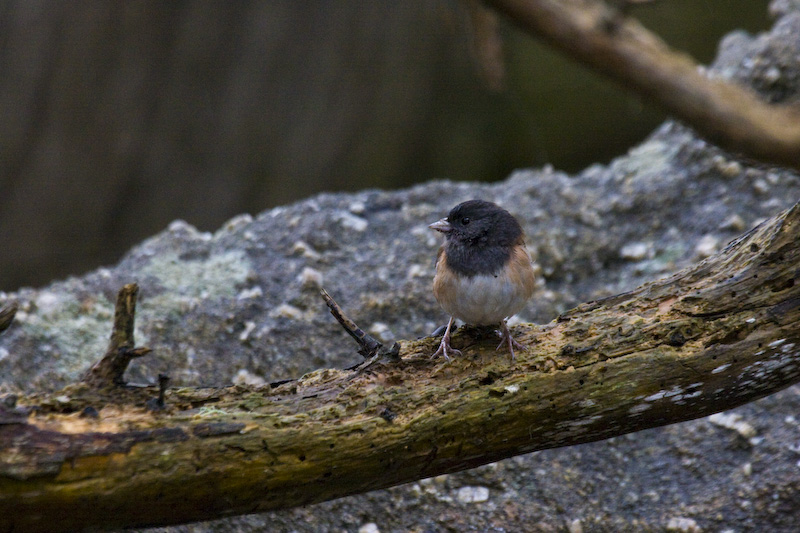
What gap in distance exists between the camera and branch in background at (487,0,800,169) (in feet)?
9.12

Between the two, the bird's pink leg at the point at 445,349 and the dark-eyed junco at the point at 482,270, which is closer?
the bird's pink leg at the point at 445,349

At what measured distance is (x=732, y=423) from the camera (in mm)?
2623

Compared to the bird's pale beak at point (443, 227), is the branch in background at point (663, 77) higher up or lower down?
higher up

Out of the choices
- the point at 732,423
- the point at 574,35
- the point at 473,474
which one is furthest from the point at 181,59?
the point at 732,423

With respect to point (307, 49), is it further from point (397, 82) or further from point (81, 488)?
point (81, 488)

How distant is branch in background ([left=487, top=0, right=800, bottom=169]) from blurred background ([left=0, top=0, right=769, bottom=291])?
1054 millimetres

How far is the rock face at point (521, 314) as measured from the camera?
2.41 m

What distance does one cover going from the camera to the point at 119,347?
5.39 ft

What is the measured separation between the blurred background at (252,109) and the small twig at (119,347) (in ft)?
10.3

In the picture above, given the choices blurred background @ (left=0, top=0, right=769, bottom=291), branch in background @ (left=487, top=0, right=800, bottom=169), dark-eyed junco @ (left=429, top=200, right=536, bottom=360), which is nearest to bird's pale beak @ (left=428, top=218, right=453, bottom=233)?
dark-eyed junco @ (left=429, top=200, right=536, bottom=360)

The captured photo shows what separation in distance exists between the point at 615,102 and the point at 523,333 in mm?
5034

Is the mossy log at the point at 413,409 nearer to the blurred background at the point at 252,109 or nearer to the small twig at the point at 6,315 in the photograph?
the small twig at the point at 6,315

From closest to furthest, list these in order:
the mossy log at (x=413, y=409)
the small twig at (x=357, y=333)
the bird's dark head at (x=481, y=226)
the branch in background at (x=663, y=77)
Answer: the mossy log at (x=413, y=409) < the small twig at (x=357, y=333) < the bird's dark head at (x=481, y=226) < the branch in background at (x=663, y=77)

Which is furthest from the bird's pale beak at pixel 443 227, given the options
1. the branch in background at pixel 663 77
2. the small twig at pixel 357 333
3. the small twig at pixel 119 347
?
the branch in background at pixel 663 77
